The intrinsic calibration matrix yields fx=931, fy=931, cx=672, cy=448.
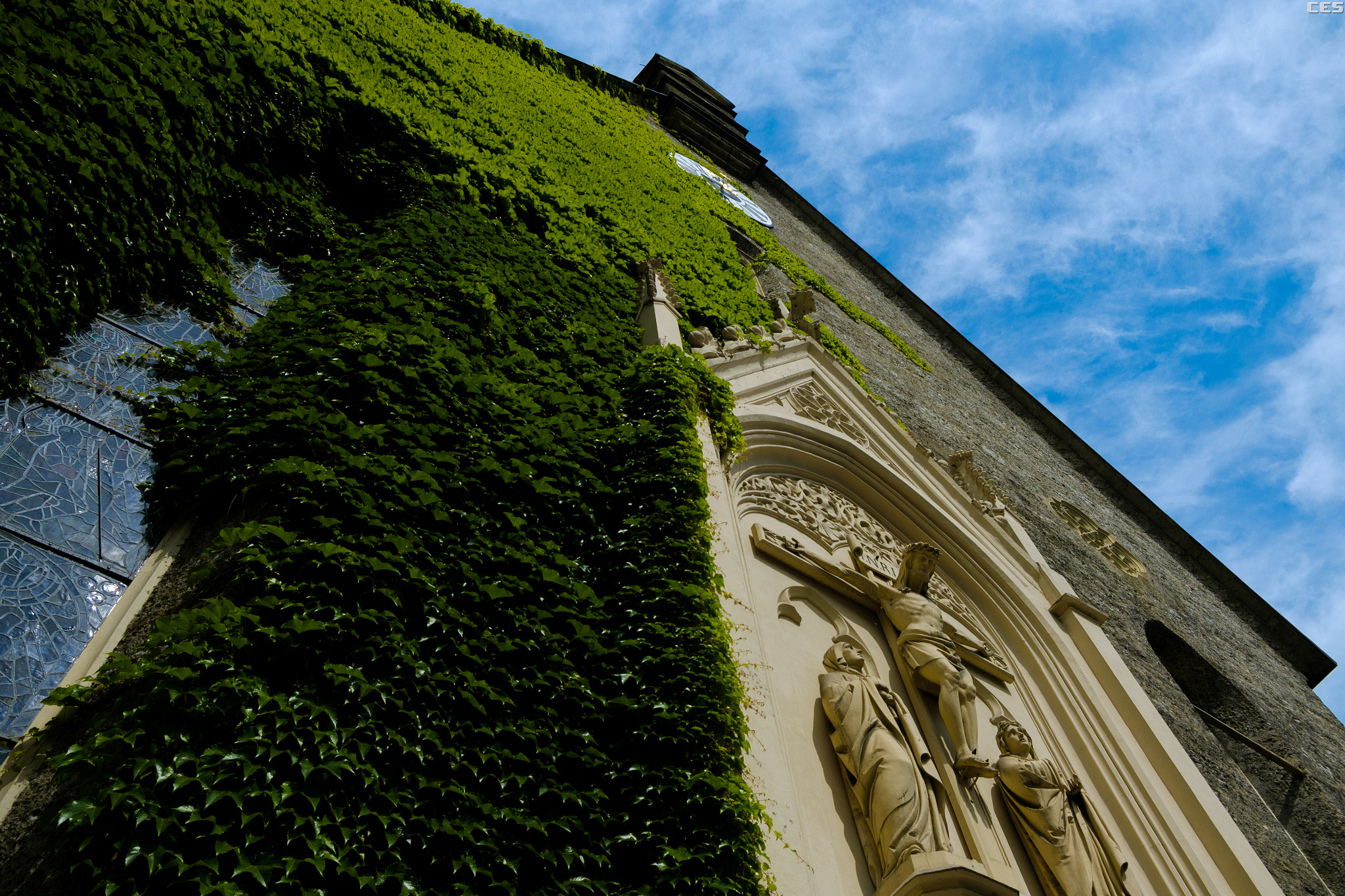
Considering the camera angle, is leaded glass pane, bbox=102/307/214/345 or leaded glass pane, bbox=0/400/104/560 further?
leaded glass pane, bbox=102/307/214/345

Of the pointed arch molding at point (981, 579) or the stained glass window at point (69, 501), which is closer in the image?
the stained glass window at point (69, 501)

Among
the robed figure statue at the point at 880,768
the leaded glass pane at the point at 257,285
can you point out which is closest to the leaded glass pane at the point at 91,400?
the leaded glass pane at the point at 257,285

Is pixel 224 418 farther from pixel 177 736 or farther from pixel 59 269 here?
pixel 177 736

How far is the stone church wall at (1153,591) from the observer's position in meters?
9.98

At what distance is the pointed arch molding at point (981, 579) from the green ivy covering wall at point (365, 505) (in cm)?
115

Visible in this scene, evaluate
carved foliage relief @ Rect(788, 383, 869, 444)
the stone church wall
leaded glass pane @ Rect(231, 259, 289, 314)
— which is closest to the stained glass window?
leaded glass pane @ Rect(231, 259, 289, 314)

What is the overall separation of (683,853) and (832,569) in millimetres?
3586

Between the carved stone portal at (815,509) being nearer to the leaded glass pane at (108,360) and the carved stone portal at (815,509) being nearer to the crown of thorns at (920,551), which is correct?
the crown of thorns at (920,551)

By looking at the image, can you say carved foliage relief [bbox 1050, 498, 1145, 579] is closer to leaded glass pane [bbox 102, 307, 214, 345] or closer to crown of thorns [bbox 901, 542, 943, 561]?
crown of thorns [bbox 901, 542, 943, 561]

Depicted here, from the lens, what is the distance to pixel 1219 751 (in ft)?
31.6

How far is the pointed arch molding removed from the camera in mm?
7160

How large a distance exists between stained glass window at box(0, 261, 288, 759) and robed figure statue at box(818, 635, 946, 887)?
4.18 m

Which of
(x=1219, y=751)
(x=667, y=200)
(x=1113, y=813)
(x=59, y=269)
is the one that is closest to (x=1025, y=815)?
(x=1113, y=813)

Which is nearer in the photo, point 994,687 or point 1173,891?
point 1173,891
